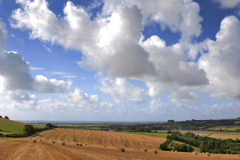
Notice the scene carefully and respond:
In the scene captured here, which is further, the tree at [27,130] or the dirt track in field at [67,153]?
the tree at [27,130]

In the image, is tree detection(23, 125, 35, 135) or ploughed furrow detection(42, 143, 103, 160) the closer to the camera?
ploughed furrow detection(42, 143, 103, 160)

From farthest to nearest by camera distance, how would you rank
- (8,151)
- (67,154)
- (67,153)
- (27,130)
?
(27,130) < (67,153) < (67,154) < (8,151)

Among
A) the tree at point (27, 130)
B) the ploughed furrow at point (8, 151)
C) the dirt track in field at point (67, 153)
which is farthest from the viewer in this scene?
the tree at point (27, 130)

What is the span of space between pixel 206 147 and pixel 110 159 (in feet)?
191

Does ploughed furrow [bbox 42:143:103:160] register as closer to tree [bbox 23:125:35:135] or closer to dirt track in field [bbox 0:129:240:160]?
dirt track in field [bbox 0:129:240:160]

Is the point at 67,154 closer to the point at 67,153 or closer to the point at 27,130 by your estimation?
the point at 67,153

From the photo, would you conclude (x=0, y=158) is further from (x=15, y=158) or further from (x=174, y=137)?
(x=174, y=137)

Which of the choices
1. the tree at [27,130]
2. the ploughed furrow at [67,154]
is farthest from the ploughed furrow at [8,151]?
the tree at [27,130]

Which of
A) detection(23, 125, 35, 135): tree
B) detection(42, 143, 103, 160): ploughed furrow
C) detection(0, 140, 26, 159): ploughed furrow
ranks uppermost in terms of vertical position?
detection(0, 140, 26, 159): ploughed furrow

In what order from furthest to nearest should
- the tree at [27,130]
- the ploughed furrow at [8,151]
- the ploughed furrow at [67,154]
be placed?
1. the tree at [27,130]
2. the ploughed furrow at [67,154]
3. the ploughed furrow at [8,151]

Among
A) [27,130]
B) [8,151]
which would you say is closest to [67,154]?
[8,151]

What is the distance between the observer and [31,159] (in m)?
20.5

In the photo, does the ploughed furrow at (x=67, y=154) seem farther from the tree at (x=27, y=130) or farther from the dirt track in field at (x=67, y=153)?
the tree at (x=27, y=130)

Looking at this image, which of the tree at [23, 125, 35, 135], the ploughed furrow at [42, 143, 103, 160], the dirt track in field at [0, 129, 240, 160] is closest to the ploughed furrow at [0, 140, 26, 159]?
the dirt track in field at [0, 129, 240, 160]
